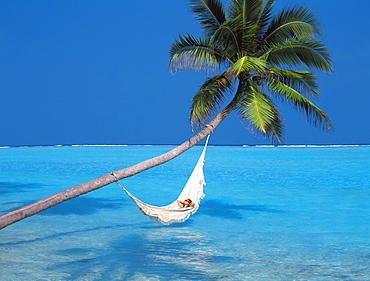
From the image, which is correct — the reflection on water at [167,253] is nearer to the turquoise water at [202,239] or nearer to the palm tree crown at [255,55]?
the turquoise water at [202,239]

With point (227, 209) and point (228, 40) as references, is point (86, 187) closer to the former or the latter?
point (228, 40)

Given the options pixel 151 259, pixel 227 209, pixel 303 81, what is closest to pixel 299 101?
pixel 303 81

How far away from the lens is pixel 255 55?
486cm

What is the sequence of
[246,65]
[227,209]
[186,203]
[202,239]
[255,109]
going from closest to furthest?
[246,65] < [255,109] < [186,203] < [202,239] < [227,209]

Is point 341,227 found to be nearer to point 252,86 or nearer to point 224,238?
A: point 224,238

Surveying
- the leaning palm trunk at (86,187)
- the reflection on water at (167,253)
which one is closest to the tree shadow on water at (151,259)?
the reflection on water at (167,253)

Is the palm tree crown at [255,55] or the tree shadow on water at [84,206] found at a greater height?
the palm tree crown at [255,55]

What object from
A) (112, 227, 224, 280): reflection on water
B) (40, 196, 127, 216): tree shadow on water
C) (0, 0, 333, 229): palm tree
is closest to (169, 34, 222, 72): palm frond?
(0, 0, 333, 229): palm tree

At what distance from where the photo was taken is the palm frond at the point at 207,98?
481 cm

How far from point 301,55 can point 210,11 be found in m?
1.06

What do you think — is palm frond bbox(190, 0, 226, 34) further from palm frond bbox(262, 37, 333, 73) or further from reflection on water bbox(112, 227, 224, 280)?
reflection on water bbox(112, 227, 224, 280)

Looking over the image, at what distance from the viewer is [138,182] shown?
1442cm

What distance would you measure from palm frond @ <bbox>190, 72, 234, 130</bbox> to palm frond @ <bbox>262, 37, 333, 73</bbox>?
1.71 ft

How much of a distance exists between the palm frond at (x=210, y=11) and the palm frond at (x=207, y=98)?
24.2 inches
